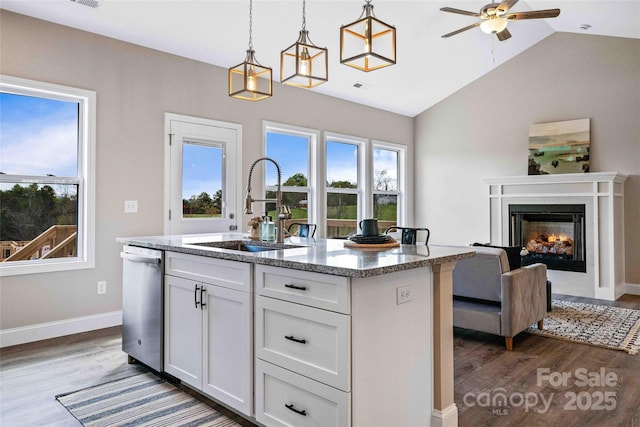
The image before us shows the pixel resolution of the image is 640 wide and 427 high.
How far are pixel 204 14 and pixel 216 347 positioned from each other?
319cm

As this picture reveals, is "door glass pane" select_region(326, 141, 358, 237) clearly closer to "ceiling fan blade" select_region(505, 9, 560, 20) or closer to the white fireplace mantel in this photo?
the white fireplace mantel

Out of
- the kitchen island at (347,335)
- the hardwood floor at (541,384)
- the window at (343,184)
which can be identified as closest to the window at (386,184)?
the window at (343,184)

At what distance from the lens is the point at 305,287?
6.20ft

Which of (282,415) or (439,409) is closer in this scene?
(282,415)

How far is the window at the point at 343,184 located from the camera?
6.45 metres

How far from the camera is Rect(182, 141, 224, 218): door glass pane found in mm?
4762

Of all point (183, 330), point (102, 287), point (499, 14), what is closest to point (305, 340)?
point (183, 330)

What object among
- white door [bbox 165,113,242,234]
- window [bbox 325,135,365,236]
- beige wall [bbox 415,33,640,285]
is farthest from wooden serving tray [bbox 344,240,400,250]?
beige wall [bbox 415,33,640,285]

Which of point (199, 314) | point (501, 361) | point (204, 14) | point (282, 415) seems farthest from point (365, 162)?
point (282, 415)

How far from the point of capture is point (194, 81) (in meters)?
4.78

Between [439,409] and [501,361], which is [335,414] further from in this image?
[501,361]

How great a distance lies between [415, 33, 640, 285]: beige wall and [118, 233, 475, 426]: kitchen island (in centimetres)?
469

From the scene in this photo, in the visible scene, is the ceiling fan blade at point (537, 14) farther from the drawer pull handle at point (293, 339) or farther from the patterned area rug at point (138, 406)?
the patterned area rug at point (138, 406)

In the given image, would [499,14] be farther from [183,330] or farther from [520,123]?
[183,330]
